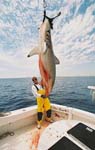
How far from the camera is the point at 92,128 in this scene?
2975mm

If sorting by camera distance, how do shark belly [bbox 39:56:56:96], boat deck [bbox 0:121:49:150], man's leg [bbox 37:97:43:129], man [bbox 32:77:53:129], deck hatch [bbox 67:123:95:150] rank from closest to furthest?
shark belly [bbox 39:56:56:96] < deck hatch [bbox 67:123:95:150] < boat deck [bbox 0:121:49:150] < man's leg [bbox 37:97:43:129] < man [bbox 32:77:53:129]

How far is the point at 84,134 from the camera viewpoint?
9.11 feet

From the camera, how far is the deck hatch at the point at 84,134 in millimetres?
2573

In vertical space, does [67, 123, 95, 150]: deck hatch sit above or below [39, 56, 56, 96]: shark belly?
below

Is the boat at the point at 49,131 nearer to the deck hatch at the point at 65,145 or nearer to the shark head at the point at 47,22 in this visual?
the deck hatch at the point at 65,145

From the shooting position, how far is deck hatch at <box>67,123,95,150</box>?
8.44 feet

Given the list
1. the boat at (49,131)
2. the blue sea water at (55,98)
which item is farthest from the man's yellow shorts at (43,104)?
the blue sea water at (55,98)

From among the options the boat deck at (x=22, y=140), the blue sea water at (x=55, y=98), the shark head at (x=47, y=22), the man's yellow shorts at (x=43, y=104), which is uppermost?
the shark head at (x=47, y=22)

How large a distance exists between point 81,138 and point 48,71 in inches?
45.0

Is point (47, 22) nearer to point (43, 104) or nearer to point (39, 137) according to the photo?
point (39, 137)

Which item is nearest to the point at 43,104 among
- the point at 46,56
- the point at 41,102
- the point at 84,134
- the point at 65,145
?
the point at 41,102

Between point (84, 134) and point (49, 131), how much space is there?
2.03ft

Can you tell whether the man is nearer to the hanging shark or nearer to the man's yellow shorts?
the man's yellow shorts

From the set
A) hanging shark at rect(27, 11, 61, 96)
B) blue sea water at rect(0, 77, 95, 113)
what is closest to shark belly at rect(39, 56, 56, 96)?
hanging shark at rect(27, 11, 61, 96)
